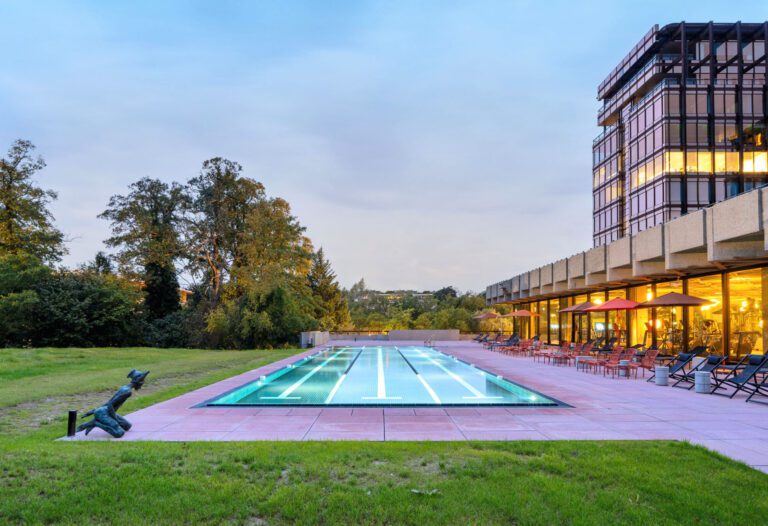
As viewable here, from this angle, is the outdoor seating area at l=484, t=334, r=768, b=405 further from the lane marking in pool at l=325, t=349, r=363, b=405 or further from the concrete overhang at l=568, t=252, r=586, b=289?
the lane marking in pool at l=325, t=349, r=363, b=405

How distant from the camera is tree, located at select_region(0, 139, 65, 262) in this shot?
32.7m

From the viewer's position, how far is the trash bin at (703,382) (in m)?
11.1

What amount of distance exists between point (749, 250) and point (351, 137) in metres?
29.9

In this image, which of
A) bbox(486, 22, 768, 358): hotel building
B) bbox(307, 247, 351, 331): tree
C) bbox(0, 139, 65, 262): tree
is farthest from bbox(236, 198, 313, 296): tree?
bbox(307, 247, 351, 331): tree

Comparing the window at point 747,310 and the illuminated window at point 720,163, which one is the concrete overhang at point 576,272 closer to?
the window at point 747,310

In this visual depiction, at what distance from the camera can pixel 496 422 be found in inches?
305

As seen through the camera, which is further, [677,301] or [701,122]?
[701,122]

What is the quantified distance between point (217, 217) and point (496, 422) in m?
31.8

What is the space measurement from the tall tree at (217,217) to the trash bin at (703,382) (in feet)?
98.0

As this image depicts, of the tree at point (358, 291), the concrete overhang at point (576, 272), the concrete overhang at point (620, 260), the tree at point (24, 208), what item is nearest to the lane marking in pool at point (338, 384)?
the concrete overhang at point (620, 260)

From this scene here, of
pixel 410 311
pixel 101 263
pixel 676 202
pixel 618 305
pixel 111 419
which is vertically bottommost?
pixel 111 419

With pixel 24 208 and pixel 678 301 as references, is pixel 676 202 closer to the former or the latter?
pixel 678 301

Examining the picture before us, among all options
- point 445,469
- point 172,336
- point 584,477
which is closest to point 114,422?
point 445,469

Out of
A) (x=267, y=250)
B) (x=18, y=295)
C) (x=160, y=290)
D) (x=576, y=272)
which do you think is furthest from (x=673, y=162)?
(x=18, y=295)
